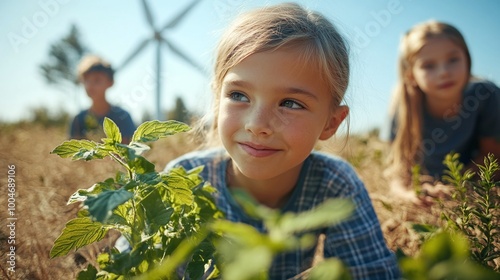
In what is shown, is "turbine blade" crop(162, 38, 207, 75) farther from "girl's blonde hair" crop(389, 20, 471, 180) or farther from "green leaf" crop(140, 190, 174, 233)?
"green leaf" crop(140, 190, 174, 233)

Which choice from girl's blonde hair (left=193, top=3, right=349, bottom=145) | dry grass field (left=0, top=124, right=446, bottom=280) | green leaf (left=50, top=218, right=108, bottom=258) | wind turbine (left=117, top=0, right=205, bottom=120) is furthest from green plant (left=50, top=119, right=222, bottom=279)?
wind turbine (left=117, top=0, right=205, bottom=120)

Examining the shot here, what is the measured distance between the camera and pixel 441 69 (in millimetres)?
3174

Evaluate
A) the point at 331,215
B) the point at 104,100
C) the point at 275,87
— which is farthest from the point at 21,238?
the point at 104,100

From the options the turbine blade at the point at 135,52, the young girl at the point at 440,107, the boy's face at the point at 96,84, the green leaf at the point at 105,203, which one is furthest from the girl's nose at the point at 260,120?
the turbine blade at the point at 135,52

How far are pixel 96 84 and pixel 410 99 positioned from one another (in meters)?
3.90

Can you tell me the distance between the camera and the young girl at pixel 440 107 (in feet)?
10.6

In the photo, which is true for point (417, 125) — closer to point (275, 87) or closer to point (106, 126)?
point (275, 87)

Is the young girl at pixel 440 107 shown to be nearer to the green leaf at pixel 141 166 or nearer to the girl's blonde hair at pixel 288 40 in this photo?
the girl's blonde hair at pixel 288 40

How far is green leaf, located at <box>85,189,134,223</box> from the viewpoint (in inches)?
21.2

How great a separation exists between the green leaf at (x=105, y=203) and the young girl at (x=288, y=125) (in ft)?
2.45

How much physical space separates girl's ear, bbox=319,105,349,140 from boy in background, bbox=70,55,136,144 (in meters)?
2.69

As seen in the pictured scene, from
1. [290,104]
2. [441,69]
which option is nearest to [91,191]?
[290,104]

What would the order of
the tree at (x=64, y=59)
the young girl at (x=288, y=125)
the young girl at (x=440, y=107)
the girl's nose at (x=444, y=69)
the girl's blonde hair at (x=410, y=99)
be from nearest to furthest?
the young girl at (x=288, y=125) → the girl's nose at (x=444, y=69) → the young girl at (x=440, y=107) → the girl's blonde hair at (x=410, y=99) → the tree at (x=64, y=59)

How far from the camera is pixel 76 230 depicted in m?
0.78
